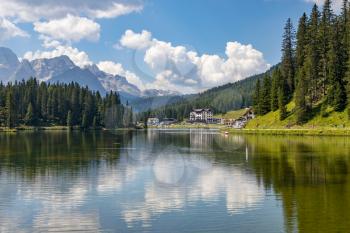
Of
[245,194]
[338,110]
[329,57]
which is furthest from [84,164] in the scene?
[329,57]

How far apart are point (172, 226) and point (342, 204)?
14.3 metres

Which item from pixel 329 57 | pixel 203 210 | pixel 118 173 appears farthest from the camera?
pixel 329 57

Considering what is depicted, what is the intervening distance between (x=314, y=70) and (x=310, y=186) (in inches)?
4900

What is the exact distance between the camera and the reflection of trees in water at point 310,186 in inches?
1224

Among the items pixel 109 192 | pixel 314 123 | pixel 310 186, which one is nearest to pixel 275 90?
pixel 314 123

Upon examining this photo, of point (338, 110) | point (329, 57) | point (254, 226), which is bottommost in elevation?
point (254, 226)

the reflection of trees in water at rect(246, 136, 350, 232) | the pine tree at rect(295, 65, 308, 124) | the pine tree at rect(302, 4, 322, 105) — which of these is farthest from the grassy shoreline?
the reflection of trees in water at rect(246, 136, 350, 232)

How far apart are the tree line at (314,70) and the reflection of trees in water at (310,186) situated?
76253mm

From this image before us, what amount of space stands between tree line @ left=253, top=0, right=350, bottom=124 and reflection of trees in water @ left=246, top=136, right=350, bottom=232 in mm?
76253

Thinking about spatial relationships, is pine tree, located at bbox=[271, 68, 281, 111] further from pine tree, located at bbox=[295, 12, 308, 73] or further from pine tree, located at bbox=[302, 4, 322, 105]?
pine tree, located at bbox=[302, 4, 322, 105]

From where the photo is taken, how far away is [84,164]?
67.5m

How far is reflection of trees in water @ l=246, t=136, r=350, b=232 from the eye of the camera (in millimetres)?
31098

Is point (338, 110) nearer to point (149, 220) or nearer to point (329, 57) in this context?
point (329, 57)

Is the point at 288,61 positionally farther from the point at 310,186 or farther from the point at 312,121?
the point at 310,186
